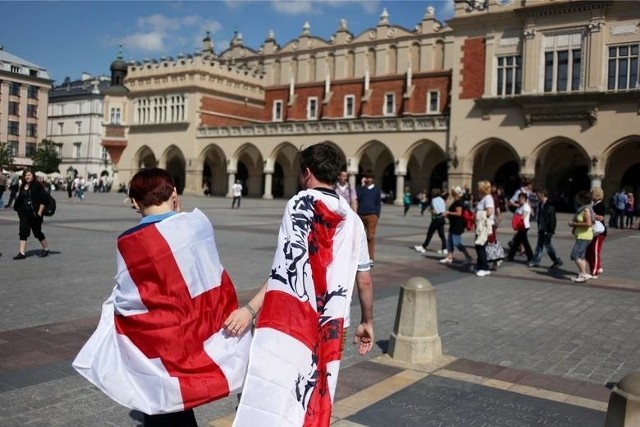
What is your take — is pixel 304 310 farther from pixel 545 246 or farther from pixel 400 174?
pixel 400 174

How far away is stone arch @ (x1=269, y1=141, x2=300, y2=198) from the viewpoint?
4535 centimetres

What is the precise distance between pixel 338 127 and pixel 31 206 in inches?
1226

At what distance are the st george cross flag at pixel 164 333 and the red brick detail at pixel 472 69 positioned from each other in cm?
3510

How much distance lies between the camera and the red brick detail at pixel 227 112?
49.5 metres

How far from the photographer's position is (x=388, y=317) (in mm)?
7582

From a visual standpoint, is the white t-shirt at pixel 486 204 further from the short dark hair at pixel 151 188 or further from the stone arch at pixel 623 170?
the stone arch at pixel 623 170

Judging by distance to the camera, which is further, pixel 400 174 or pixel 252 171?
pixel 252 171

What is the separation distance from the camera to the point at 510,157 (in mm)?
38344

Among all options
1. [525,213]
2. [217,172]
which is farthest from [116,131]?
[525,213]

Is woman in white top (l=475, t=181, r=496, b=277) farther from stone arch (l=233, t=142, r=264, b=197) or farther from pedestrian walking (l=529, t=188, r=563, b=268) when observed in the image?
stone arch (l=233, t=142, r=264, b=197)

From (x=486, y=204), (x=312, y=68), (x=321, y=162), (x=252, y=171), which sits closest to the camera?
(x=321, y=162)

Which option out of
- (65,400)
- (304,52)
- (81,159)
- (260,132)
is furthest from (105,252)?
(81,159)

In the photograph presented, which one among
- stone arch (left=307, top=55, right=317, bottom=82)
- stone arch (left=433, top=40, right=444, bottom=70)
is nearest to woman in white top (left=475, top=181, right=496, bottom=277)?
stone arch (left=433, top=40, right=444, bottom=70)

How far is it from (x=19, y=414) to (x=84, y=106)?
85816 mm
